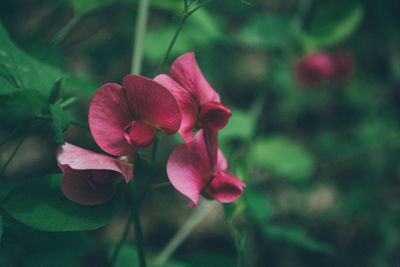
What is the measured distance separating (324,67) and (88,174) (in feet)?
5.47

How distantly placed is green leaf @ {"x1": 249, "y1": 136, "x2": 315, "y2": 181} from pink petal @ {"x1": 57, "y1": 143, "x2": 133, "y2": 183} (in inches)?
47.0

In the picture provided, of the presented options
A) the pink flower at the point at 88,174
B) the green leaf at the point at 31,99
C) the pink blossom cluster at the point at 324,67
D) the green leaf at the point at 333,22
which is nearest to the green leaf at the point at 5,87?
the green leaf at the point at 31,99

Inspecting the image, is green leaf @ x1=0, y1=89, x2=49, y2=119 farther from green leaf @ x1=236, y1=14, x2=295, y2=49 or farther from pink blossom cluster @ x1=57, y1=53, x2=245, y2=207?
green leaf @ x1=236, y1=14, x2=295, y2=49

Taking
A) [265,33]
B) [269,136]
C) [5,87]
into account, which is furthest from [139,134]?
[269,136]

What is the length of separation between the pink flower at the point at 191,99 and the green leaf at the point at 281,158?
1.07 meters

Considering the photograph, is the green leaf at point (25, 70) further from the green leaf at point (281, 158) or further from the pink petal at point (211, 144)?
the green leaf at point (281, 158)

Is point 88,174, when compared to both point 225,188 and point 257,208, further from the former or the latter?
point 257,208

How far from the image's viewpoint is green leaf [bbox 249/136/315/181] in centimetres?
165

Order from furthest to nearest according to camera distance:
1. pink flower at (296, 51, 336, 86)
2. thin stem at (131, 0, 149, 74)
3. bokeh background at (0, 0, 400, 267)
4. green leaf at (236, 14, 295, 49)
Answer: pink flower at (296, 51, 336, 86)
green leaf at (236, 14, 295, 49)
bokeh background at (0, 0, 400, 267)
thin stem at (131, 0, 149, 74)

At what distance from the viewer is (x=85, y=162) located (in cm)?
47

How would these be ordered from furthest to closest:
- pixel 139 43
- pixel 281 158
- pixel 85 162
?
1. pixel 281 158
2. pixel 139 43
3. pixel 85 162

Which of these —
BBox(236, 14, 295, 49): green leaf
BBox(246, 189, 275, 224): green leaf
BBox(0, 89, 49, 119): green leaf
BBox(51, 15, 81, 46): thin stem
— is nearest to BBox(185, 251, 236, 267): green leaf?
BBox(246, 189, 275, 224): green leaf

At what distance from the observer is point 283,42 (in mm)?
1509

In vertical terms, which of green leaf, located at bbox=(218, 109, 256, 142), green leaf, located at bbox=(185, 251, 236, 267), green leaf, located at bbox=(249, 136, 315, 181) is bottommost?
green leaf, located at bbox=(249, 136, 315, 181)
